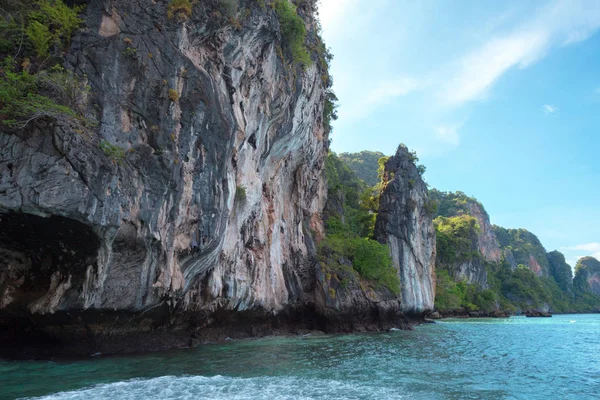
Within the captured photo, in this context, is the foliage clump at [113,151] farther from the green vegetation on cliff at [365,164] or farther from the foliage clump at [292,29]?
the green vegetation on cliff at [365,164]

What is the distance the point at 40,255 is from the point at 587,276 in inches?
5153

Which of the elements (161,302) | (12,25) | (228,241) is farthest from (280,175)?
(12,25)

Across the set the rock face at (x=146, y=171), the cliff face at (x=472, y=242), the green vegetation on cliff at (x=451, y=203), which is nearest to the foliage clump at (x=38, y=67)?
the rock face at (x=146, y=171)

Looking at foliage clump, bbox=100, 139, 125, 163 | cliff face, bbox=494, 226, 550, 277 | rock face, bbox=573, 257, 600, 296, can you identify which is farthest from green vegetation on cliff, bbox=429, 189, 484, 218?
foliage clump, bbox=100, 139, 125, 163

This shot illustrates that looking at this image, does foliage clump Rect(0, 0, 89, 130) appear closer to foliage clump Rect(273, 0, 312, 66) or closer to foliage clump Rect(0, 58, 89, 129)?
foliage clump Rect(0, 58, 89, 129)

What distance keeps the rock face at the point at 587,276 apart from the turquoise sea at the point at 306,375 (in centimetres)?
11262

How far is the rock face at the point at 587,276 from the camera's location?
10331cm

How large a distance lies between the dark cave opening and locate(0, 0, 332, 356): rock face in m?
0.03

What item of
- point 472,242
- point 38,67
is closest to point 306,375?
point 38,67

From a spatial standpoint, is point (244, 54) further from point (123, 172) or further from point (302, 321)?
point (302, 321)

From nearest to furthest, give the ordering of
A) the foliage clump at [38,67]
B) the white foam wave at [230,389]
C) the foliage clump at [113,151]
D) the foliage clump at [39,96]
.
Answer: the white foam wave at [230,389] → the foliage clump at [39,96] → the foliage clump at [38,67] → the foliage clump at [113,151]

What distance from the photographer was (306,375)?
9.31 meters

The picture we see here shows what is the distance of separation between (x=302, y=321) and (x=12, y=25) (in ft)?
62.4

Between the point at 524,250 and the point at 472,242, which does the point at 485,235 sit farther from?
the point at 472,242
